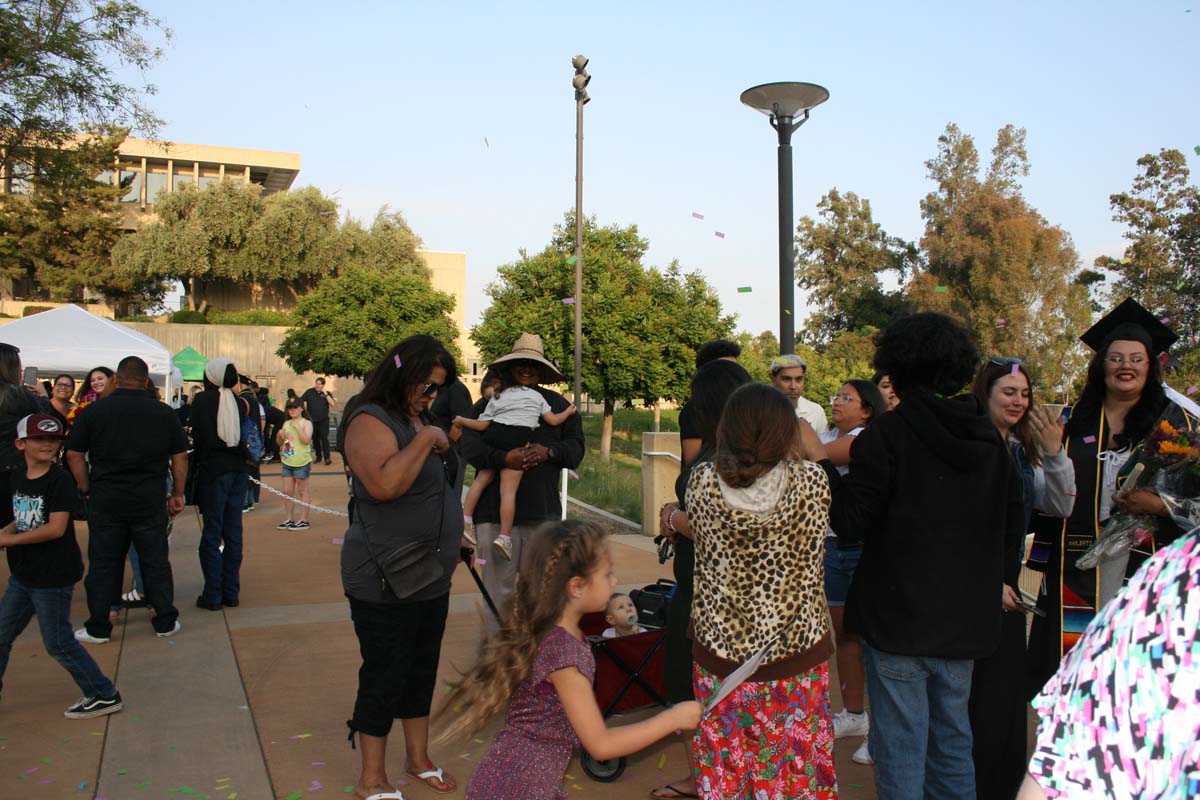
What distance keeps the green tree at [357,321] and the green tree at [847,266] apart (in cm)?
2062

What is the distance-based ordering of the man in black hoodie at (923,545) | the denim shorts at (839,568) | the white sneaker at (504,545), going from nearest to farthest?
the man in black hoodie at (923,545)
the denim shorts at (839,568)
the white sneaker at (504,545)

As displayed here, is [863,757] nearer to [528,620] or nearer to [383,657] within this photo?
[383,657]

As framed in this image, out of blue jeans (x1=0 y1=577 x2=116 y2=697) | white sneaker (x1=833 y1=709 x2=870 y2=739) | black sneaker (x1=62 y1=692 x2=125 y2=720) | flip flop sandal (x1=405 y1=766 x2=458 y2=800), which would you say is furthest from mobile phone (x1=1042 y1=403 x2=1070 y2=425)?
black sneaker (x1=62 y1=692 x2=125 y2=720)

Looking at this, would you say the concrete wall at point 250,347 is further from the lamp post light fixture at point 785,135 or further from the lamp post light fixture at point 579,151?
the lamp post light fixture at point 785,135

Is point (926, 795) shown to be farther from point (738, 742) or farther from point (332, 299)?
point (332, 299)

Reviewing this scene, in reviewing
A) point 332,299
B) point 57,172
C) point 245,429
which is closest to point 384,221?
point 332,299

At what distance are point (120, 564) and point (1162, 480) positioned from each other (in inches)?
232

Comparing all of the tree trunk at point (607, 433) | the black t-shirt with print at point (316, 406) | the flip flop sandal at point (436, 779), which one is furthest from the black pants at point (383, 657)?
the tree trunk at point (607, 433)

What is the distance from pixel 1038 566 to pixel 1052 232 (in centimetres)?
3956

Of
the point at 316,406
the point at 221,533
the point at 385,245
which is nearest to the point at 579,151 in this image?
the point at 316,406

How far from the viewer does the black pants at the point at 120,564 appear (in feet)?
19.5

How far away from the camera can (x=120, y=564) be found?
6078 millimetres

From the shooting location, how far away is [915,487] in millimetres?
2883

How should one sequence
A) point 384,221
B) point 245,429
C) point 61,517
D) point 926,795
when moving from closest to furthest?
1. point 926,795
2. point 61,517
3. point 245,429
4. point 384,221
